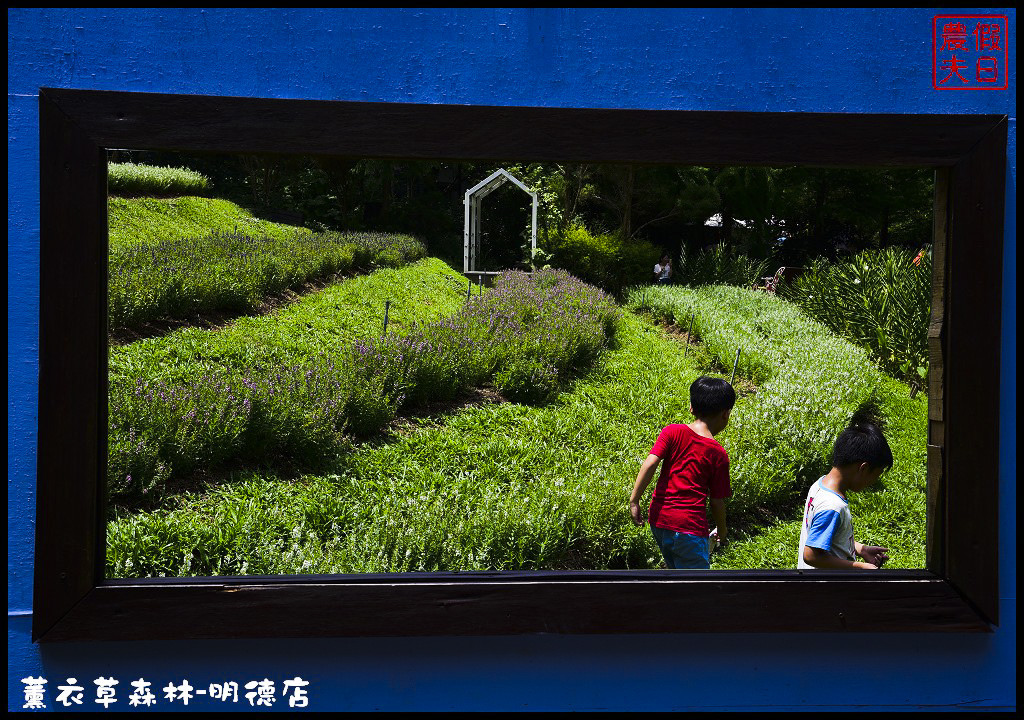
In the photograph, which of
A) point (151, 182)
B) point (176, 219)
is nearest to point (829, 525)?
point (176, 219)

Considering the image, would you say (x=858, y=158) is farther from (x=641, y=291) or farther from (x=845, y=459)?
(x=641, y=291)

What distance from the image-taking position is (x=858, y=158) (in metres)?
2.75

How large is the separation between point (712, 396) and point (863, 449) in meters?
0.62

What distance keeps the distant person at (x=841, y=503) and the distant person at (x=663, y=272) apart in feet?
44.0

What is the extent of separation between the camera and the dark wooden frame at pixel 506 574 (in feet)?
8.42

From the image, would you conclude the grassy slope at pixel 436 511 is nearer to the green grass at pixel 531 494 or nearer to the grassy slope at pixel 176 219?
the green grass at pixel 531 494

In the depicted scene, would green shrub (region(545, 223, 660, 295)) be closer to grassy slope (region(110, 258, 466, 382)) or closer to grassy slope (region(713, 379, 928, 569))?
grassy slope (region(110, 258, 466, 382))

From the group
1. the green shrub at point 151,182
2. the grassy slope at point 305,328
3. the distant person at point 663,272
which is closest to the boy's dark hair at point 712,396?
the grassy slope at point 305,328

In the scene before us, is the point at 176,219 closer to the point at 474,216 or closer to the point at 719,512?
the point at 474,216

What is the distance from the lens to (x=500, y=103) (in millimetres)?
2795

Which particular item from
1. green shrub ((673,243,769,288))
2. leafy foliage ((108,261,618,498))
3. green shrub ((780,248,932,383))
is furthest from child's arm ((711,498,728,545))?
green shrub ((673,243,769,288))

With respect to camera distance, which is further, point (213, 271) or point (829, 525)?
point (213, 271)

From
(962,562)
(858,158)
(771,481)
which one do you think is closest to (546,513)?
(771,481)

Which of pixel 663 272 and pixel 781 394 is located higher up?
pixel 663 272
